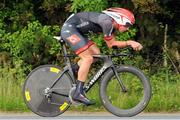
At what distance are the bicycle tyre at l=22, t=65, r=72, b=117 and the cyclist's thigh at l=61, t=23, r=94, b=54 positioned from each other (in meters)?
0.48

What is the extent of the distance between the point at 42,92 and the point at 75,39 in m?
0.89

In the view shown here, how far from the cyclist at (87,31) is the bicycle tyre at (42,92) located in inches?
11.0

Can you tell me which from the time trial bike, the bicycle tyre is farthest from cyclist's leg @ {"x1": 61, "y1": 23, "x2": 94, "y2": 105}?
the bicycle tyre

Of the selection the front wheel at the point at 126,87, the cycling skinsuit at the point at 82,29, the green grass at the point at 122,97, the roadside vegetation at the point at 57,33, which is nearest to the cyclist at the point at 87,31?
the cycling skinsuit at the point at 82,29

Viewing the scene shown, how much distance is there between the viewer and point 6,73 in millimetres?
12148

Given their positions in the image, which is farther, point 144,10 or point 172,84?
point 144,10

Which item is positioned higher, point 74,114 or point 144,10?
point 144,10

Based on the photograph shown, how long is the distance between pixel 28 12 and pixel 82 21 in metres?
6.43

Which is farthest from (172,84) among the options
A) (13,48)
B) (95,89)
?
(13,48)

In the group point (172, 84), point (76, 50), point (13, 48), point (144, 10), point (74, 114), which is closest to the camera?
point (76, 50)

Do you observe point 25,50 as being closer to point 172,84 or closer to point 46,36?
point 46,36

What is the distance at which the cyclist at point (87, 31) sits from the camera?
8164mm

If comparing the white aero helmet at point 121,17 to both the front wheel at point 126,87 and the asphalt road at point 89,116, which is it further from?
the asphalt road at point 89,116

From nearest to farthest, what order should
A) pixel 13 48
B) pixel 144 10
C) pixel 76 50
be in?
pixel 76 50
pixel 144 10
pixel 13 48
